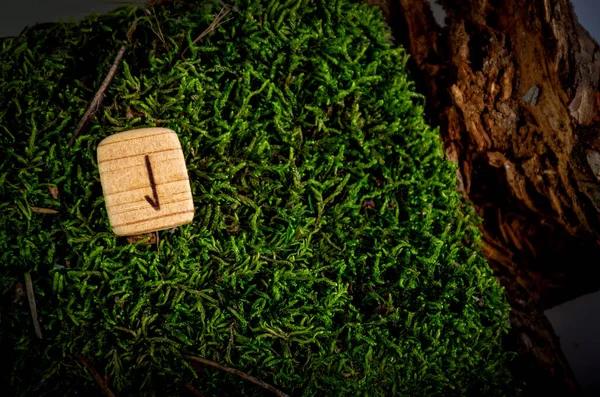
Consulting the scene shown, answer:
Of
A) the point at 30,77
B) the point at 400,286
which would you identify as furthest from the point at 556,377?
the point at 30,77

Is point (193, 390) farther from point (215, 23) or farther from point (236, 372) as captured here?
point (215, 23)

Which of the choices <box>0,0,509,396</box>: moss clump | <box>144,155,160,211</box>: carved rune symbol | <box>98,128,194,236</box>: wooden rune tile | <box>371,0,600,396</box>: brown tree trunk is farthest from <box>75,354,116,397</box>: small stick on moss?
<box>371,0,600,396</box>: brown tree trunk

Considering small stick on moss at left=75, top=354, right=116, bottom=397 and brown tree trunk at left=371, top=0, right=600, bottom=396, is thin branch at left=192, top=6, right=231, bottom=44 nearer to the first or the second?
brown tree trunk at left=371, top=0, right=600, bottom=396

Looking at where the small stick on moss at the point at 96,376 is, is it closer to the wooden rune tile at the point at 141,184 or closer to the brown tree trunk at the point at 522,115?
the wooden rune tile at the point at 141,184

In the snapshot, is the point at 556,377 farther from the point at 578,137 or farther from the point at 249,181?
the point at 249,181

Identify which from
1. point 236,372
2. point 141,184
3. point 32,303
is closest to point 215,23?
point 141,184

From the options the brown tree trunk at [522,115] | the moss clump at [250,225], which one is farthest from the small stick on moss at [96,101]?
the brown tree trunk at [522,115]
